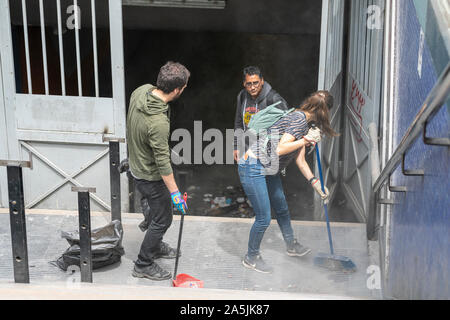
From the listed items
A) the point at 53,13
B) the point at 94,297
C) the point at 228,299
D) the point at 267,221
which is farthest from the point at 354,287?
the point at 53,13

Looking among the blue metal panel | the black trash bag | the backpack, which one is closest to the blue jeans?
the backpack

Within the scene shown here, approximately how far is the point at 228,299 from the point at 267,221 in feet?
6.09

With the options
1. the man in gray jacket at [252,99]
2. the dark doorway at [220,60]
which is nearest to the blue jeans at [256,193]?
the man in gray jacket at [252,99]

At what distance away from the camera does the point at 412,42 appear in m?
4.01

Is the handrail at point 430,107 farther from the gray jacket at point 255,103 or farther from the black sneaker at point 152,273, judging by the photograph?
the black sneaker at point 152,273

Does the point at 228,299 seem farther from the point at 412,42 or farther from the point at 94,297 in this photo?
the point at 412,42

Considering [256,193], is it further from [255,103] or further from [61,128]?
[61,128]

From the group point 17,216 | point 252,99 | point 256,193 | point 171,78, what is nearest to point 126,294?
point 17,216

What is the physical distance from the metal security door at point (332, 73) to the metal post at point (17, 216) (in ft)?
11.1

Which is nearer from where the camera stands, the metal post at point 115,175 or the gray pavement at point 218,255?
the gray pavement at point 218,255

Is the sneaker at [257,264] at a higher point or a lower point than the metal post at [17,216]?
lower

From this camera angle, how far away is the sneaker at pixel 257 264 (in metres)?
4.88

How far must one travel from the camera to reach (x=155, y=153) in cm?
427

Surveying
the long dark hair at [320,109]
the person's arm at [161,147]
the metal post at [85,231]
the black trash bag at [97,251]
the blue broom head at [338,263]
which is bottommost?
the blue broom head at [338,263]
